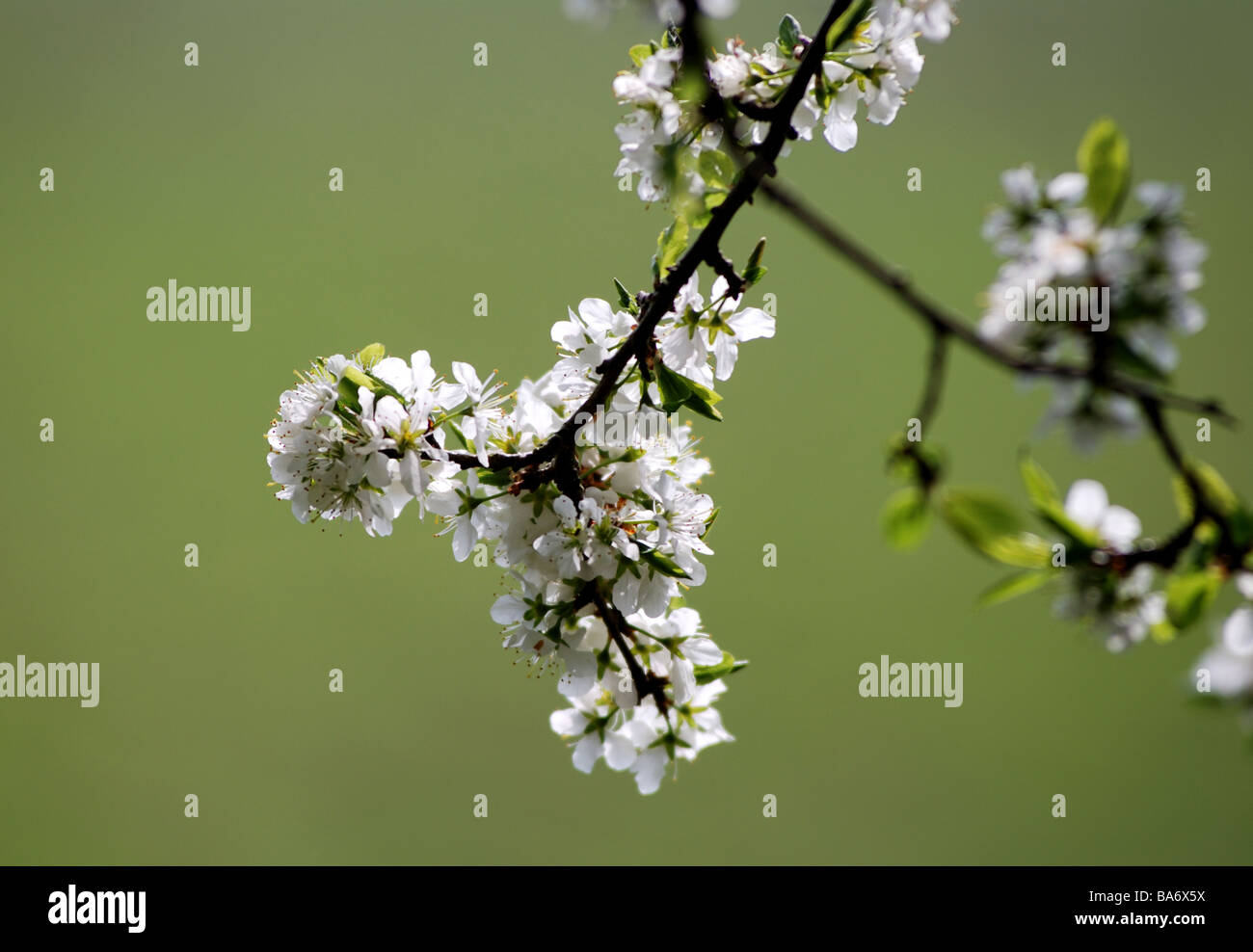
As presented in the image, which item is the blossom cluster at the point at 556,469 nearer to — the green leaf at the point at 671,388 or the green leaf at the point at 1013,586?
the green leaf at the point at 671,388

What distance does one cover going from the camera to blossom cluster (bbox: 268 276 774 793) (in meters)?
0.87

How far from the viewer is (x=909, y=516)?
1.62 feet

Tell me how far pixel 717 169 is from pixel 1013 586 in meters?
0.45

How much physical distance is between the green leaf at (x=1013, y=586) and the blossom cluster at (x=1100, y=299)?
0.12 meters

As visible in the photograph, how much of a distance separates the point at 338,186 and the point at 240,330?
78 centimetres

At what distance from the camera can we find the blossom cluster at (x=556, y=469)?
0.87 meters

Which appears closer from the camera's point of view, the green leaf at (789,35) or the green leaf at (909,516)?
the green leaf at (909,516)

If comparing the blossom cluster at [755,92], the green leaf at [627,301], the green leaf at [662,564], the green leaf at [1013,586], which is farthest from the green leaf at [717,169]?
the green leaf at [1013,586]

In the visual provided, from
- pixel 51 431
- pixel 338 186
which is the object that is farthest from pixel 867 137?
pixel 51 431
